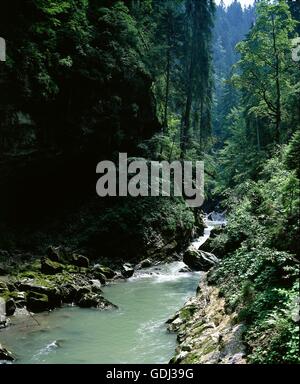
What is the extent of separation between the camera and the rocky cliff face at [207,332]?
25.0ft

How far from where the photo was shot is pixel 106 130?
2470 centimetres

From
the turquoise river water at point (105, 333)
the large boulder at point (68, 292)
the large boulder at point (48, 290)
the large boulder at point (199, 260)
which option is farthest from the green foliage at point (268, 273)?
the large boulder at point (199, 260)

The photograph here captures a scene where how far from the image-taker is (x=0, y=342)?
11.4 meters

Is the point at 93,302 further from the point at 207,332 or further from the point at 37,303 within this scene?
the point at 207,332

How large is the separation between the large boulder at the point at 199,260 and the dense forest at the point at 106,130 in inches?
6.2

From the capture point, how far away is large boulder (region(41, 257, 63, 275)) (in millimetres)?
17703

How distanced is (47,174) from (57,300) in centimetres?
1056

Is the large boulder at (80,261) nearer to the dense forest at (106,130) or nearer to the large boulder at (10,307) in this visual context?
the dense forest at (106,130)

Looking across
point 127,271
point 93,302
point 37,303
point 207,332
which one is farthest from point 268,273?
point 127,271

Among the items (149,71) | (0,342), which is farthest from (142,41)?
(0,342)

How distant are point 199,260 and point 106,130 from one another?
9176mm

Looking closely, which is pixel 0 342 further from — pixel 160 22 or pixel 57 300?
pixel 160 22

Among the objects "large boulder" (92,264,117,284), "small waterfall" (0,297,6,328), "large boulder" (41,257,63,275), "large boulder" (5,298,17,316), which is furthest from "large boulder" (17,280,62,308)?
"large boulder" (92,264,117,284)

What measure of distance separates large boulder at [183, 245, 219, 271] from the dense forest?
16cm
